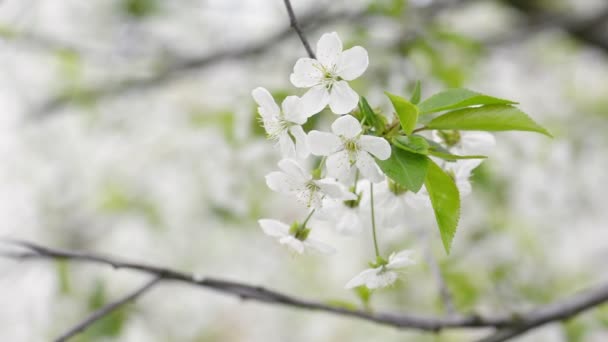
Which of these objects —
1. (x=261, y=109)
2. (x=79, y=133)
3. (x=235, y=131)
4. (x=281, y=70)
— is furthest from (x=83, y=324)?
(x=79, y=133)

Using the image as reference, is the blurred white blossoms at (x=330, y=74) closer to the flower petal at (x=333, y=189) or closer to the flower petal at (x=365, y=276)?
the flower petal at (x=333, y=189)

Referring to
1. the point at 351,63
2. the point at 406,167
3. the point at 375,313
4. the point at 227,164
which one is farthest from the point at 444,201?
the point at 227,164

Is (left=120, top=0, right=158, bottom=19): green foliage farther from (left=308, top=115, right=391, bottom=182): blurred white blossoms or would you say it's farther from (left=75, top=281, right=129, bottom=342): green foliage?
(left=308, top=115, right=391, bottom=182): blurred white blossoms

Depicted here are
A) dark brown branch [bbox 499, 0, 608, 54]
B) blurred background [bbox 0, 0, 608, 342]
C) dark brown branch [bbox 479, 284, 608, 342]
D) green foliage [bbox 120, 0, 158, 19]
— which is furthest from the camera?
green foliage [bbox 120, 0, 158, 19]

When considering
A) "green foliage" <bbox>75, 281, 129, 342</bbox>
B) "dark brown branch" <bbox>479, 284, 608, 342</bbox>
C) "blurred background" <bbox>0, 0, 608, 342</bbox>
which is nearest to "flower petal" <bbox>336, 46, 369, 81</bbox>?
"dark brown branch" <bbox>479, 284, 608, 342</bbox>

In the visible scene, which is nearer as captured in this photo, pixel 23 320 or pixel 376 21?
pixel 376 21

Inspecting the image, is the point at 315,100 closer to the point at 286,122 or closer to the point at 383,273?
the point at 286,122

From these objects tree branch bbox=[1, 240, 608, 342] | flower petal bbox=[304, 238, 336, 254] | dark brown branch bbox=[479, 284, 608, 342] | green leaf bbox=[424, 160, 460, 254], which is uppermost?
green leaf bbox=[424, 160, 460, 254]

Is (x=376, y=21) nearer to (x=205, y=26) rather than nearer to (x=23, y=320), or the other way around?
(x=205, y=26)
